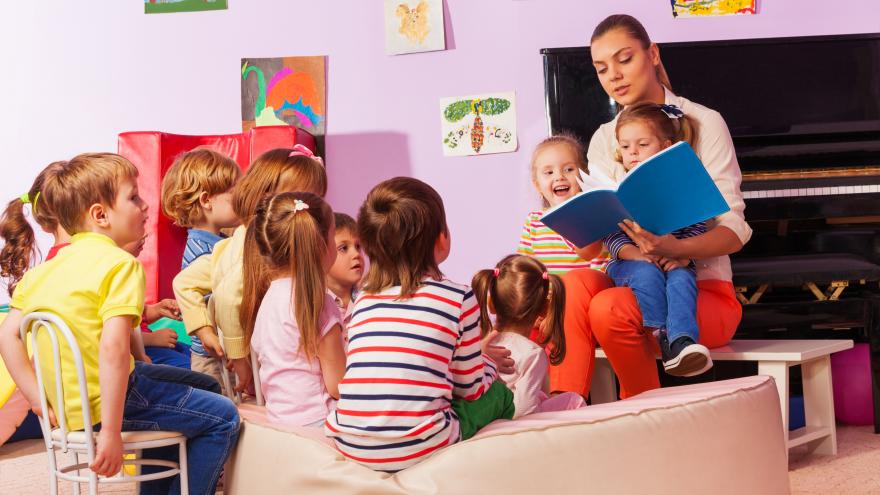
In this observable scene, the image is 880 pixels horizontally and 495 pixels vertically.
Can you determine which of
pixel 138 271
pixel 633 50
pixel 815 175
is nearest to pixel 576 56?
pixel 633 50

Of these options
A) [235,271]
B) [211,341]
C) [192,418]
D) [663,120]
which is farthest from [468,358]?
[663,120]

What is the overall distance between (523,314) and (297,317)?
0.51 metres

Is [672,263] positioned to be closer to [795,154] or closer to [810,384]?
[810,384]

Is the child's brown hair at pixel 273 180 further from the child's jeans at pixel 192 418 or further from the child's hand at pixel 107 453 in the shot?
the child's hand at pixel 107 453

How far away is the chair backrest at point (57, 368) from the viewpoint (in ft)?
5.26

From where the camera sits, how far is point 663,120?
229 cm

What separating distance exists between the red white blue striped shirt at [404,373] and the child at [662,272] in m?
0.68

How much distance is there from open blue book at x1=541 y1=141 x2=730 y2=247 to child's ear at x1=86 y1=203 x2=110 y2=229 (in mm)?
956

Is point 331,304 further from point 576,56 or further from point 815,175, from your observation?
point 815,175

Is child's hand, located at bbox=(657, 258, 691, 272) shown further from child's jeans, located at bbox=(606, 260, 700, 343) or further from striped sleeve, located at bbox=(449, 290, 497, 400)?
striped sleeve, located at bbox=(449, 290, 497, 400)

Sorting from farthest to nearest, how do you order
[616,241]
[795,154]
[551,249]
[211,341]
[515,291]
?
1. [795,154]
2. [551,249]
3. [616,241]
4. [211,341]
5. [515,291]

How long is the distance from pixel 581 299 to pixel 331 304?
73 cm

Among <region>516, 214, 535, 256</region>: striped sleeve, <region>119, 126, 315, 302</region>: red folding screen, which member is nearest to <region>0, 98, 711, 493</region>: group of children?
<region>516, 214, 535, 256</region>: striped sleeve

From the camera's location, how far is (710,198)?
202cm
